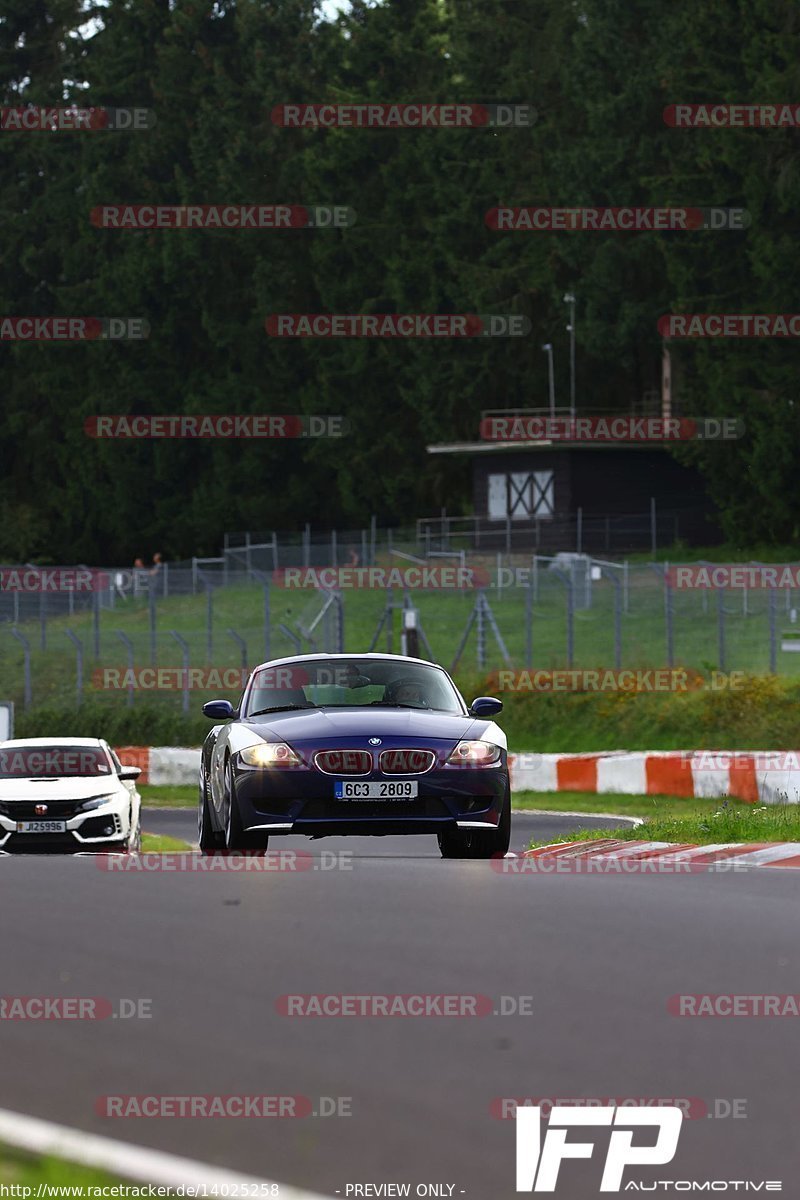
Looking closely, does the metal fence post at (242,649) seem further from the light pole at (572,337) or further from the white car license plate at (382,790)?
the light pole at (572,337)

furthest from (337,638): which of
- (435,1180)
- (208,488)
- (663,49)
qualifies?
(208,488)

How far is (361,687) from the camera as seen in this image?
53.0 ft

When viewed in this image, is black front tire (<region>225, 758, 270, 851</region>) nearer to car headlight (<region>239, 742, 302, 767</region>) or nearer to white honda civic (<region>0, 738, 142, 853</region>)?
car headlight (<region>239, 742, 302, 767</region>)

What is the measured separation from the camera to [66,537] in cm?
8675

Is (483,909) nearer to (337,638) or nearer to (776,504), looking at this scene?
(337,638)

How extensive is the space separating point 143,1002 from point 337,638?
25854 mm

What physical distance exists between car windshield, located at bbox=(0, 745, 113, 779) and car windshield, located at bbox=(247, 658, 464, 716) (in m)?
5.78

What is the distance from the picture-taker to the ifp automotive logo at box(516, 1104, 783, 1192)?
6078 mm

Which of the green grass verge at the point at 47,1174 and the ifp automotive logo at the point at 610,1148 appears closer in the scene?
the green grass verge at the point at 47,1174

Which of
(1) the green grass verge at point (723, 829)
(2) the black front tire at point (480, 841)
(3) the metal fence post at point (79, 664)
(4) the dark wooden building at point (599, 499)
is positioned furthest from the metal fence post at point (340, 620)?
(4) the dark wooden building at point (599, 499)

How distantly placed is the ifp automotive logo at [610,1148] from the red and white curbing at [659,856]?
22.5 feet

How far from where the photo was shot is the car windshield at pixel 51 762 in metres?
21.9

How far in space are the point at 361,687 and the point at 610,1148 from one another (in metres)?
9.86

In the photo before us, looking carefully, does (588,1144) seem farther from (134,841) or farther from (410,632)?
(410,632)
